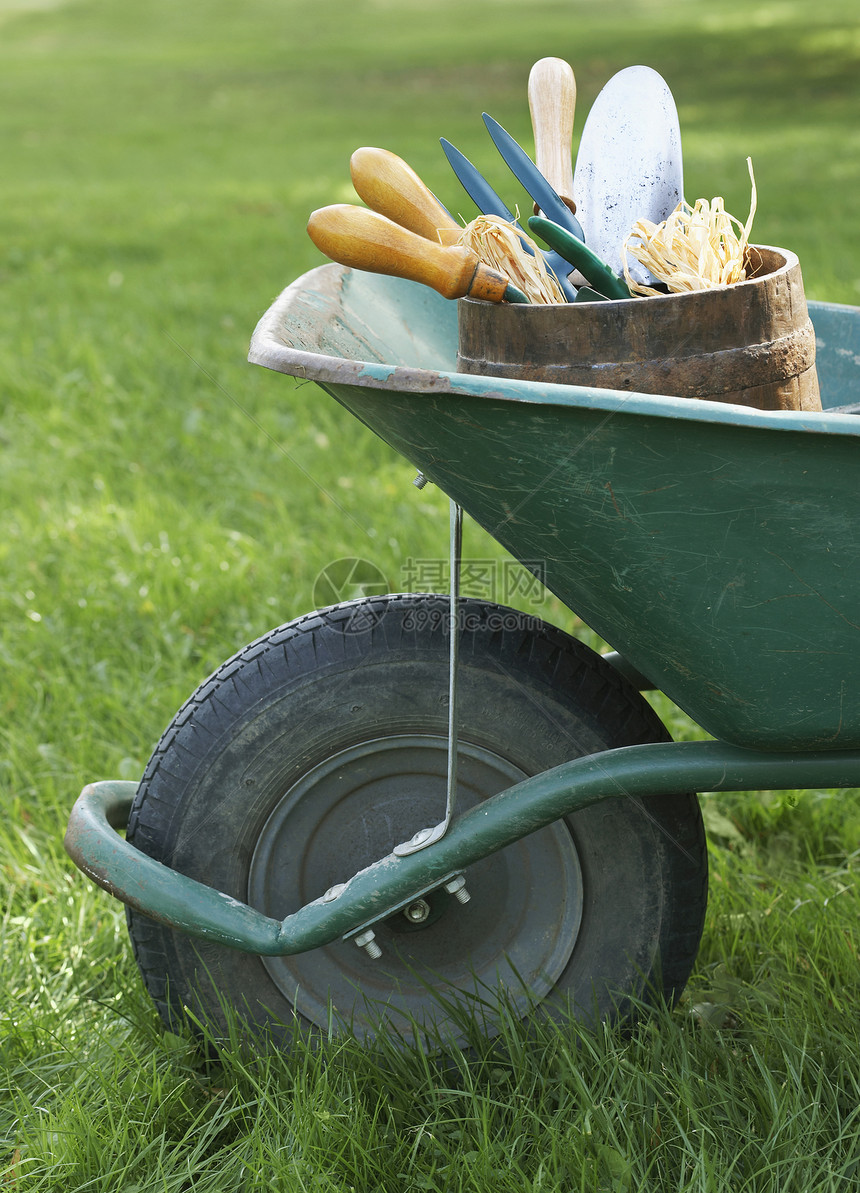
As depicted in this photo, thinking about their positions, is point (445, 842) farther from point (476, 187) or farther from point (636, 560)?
point (476, 187)

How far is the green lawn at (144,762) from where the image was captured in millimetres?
1299

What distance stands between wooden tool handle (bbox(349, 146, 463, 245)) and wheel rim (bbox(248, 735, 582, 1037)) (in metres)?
0.66

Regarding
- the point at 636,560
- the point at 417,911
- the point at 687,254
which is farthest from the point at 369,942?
the point at 687,254

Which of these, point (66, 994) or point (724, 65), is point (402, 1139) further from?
point (724, 65)

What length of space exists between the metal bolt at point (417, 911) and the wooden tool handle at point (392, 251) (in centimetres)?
81

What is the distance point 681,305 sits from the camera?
1.12 metres

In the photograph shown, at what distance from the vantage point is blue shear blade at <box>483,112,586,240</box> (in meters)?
1.29

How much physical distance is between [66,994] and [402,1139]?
627mm

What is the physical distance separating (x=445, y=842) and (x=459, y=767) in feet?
0.54

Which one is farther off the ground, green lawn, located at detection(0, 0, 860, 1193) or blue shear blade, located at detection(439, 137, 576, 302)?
blue shear blade, located at detection(439, 137, 576, 302)
